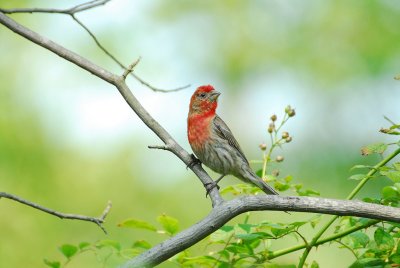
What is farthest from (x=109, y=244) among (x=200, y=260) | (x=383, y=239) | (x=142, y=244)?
(x=383, y=239)

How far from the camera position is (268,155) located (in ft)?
15.3

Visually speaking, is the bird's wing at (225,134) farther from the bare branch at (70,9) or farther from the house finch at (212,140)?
the bare branch at (70,9)

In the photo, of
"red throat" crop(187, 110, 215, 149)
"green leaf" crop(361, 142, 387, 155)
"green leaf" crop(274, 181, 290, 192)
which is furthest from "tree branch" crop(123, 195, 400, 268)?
"red throat" crop(187, 110, 215, 149)

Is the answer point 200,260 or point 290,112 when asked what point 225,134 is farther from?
point 200,260

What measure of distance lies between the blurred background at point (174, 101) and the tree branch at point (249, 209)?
30.4 feet

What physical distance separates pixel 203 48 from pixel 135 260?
20871 millimetres

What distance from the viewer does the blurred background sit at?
15430 mm

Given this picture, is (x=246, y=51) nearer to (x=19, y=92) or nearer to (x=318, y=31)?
(x=318, y=31)

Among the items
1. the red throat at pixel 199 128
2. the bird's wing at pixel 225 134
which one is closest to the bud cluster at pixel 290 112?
the red throat at pixel 199 128

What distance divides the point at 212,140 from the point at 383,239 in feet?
13.0

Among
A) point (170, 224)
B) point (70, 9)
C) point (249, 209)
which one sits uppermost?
point (70, 9)

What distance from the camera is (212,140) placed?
742 cm

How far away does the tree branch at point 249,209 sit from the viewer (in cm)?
369

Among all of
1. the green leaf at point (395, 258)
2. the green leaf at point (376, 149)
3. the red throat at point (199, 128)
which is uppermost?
the red throat at point (199, 128)
